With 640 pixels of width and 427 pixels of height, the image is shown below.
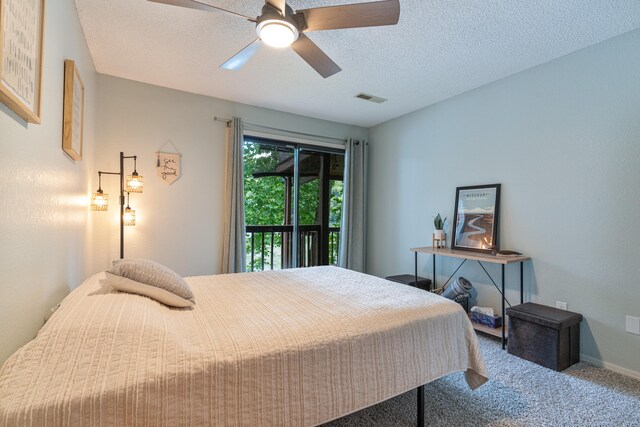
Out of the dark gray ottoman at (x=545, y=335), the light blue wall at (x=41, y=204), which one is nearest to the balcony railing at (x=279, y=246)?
the light blue wall at (x=41, y=204)

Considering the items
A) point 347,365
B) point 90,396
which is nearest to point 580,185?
point 347,365

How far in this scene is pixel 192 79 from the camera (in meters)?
3.22

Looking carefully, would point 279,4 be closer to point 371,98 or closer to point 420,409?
point 371,98

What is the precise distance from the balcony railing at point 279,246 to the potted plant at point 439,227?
1579mm

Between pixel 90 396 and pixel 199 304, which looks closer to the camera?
pixel 90 396

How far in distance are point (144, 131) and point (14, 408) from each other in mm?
3120

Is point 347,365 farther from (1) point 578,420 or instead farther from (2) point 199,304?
(1) point 578,420

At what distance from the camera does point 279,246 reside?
14.5 feet

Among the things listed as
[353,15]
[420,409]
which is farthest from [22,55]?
[420,409]

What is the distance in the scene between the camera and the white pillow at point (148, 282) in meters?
1.56

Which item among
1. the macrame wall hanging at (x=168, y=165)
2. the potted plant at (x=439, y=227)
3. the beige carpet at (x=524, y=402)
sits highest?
the macrame wall hanging at (x=168, y=165)

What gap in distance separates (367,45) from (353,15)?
2.96 feet

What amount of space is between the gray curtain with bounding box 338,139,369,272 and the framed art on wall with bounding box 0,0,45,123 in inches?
146

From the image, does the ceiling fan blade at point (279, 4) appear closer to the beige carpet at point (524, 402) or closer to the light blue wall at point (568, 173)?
the beige carpet at point (524, 402)
